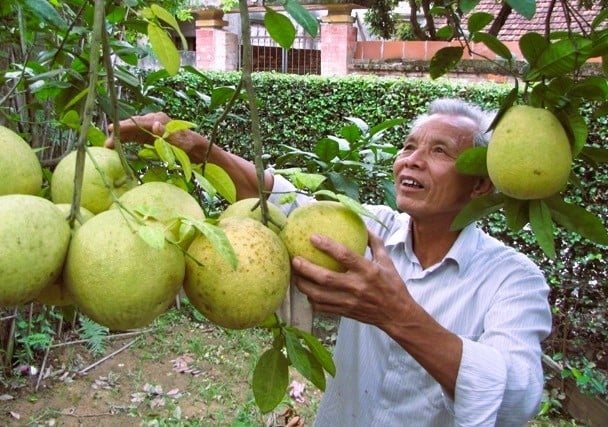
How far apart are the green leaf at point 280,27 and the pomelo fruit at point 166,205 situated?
1.06 ft

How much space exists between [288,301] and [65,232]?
316 millimetres

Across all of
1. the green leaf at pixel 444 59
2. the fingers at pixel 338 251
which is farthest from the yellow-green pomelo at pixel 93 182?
the green leaf at pixel 444 59

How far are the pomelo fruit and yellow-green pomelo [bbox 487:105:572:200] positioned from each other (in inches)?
19.5

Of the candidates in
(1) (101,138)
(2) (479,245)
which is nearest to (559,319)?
(2) (479,245)

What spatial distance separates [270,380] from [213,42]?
589cm

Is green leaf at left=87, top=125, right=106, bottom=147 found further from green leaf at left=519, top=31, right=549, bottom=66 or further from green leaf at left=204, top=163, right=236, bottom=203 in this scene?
green leaf at left=519, top=31, right=549, bottom=66

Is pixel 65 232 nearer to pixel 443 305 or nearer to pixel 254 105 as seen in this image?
pixel 254 105

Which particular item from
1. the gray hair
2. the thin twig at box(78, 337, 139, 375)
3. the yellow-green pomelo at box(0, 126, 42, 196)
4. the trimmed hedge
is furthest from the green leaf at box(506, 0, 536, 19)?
the thin twig at box(78, 337, 139, 375)

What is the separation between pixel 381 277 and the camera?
1.08 m

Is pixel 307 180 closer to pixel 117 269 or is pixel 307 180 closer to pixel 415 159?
pixel 117 269

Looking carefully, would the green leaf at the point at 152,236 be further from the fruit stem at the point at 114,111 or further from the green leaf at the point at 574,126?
the green leaf at the point at 574,126

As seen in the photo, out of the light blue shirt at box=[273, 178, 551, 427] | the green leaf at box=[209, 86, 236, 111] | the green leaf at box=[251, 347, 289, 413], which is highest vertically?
the green leaf at box=[209, 86, 236, 111]

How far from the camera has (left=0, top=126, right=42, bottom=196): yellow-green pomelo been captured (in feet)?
2.45

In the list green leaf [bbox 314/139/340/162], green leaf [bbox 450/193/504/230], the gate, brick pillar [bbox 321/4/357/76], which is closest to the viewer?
green leaf [bbox 450/193/504/230]
